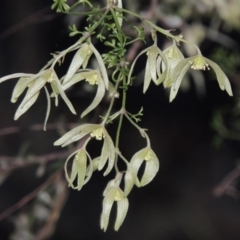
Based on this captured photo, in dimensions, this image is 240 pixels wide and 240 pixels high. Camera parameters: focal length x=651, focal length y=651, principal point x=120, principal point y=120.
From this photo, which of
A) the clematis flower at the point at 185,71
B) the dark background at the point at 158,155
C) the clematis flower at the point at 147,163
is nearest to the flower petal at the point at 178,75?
the clematis flower at the point at 185,71

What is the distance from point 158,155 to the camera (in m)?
2.57

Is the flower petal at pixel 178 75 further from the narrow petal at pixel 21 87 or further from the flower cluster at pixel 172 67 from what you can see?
the narrow petal at pixel 21 87

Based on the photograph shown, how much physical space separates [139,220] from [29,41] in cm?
90

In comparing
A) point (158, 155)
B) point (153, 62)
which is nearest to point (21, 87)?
point (153, 62)

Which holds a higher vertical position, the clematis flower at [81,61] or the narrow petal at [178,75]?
the clematis flower at [81,61]

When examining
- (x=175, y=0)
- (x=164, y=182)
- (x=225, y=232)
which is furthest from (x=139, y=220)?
(x=175, y=0)

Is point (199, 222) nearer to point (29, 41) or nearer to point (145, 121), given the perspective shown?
point (145, 121)

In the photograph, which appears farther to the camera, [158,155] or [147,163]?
[158,155]

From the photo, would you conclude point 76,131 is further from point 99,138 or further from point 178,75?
point 178,75

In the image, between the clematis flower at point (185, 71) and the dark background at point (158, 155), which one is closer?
the clematis flower at point (185, 71)

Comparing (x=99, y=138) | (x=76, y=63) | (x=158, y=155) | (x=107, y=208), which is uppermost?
(x=76, y=63)

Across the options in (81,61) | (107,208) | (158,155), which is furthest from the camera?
(158,155)

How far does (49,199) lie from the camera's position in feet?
5.80

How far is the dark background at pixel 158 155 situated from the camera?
2.26 m
